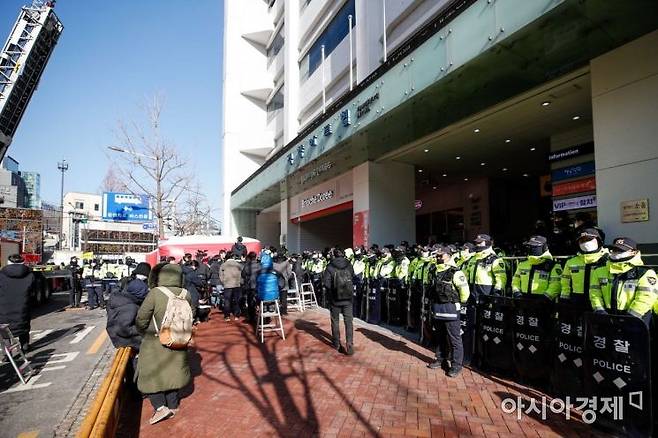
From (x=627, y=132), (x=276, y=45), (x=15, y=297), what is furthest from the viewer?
(x=276, y=45)

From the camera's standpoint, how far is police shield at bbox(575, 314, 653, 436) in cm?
363

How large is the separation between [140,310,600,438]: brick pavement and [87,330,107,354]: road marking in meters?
2.55

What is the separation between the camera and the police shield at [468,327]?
6.00 metres

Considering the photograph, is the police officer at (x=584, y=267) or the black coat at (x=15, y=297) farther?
the black coat at (x=15, y=297)

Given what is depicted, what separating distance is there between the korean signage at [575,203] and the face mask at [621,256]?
20.8 feet

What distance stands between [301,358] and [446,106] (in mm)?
6613

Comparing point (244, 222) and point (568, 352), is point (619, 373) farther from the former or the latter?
point (244, 222)

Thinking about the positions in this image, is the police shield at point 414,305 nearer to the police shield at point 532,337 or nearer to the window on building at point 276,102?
the police shield at point 532,337

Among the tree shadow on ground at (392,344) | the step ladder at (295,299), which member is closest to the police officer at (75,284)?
the step ladder at (295,299)

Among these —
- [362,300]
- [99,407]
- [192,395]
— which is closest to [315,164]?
[362,300]

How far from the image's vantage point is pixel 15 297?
22.9ft

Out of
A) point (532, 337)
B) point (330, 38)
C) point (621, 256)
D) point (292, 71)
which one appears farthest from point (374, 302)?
point (292, 71)

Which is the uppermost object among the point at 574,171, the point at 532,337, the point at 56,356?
the point at 574,171

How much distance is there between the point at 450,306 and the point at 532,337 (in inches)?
43.1
